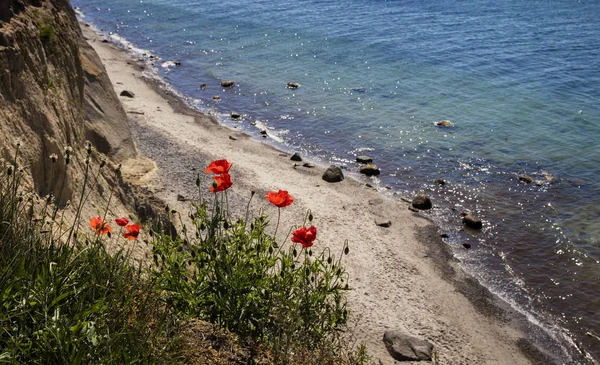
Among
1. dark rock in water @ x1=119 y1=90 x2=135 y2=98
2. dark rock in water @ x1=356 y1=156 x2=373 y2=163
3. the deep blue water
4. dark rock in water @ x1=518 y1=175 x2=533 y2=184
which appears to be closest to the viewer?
the deep blue water

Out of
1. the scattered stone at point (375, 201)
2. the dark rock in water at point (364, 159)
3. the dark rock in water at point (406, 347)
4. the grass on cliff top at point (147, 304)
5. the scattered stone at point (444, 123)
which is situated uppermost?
the grass on cliff top at point (147, 304)

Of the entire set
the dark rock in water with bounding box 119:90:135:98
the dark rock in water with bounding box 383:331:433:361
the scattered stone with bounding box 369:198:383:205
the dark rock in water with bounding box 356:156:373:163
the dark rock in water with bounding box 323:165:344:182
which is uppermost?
the dark rock in water with bounding box 383:331:433:361

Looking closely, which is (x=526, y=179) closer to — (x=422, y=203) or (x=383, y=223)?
(x=422, y=203)

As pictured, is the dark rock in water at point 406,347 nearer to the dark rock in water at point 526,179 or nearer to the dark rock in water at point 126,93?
the dark rock in water at point 526,179

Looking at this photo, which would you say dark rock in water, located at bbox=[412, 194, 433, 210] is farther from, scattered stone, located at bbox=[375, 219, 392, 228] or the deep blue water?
scattered stone, located at bbox=[375, 219, 392, 228]

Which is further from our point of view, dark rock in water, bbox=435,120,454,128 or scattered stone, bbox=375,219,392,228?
dark rock in water, bbox=435,120,454,128

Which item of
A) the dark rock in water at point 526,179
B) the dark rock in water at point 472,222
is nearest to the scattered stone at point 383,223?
the dark rock in water at point 472,222

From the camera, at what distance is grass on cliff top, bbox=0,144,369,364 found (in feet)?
19.1

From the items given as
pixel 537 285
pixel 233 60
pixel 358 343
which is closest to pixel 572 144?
pixel 537 285

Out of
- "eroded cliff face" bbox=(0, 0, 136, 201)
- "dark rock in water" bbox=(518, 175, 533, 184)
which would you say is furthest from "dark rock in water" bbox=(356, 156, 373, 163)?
"eroded cliff face" bbox=(0, 0, 136, 201)

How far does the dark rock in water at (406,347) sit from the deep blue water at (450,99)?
403cm

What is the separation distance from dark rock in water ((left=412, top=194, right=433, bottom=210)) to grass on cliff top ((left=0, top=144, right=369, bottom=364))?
13377 mm

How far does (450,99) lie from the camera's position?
105 feet

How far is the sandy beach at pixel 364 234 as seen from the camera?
49.3ft
